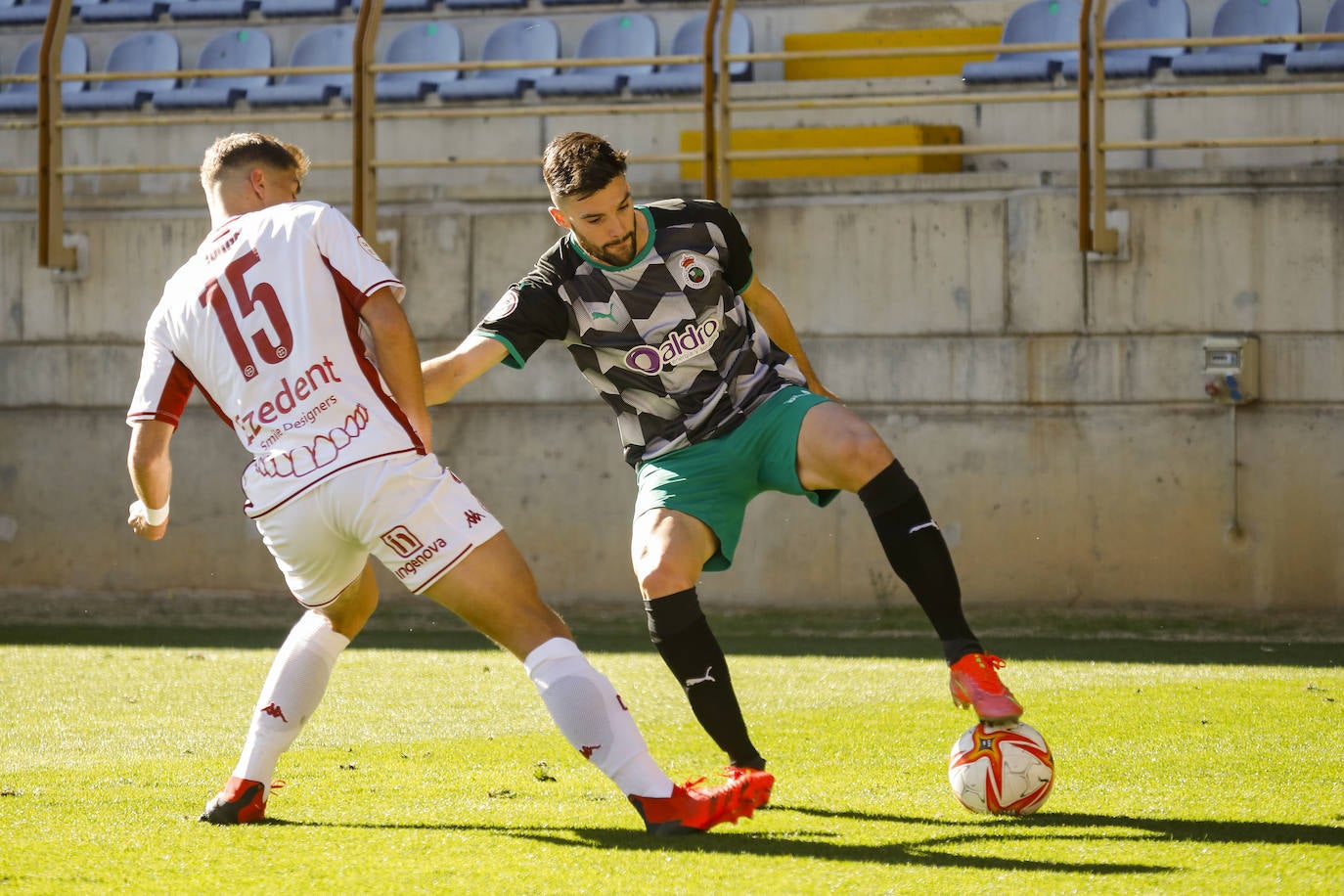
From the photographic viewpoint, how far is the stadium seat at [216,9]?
14.5 metres

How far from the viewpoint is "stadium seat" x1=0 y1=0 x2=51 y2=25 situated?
575 inches

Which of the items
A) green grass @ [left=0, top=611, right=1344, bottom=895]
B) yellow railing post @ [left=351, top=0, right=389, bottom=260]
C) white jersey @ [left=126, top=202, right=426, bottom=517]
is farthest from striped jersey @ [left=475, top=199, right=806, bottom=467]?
yellow railing post @ [left=351, top=0, right=389, bottom=260]

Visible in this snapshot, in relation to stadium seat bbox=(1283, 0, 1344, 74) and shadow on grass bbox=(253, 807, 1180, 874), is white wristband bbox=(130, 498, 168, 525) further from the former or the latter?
stadium seat bbox=(1283, 0, 1344, 74)

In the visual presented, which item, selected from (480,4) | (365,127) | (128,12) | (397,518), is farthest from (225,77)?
(397,518)

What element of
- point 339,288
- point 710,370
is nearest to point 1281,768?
point 710,370

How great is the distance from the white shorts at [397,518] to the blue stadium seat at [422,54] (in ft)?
32.1

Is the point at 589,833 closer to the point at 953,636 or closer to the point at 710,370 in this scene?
the point at 953,636

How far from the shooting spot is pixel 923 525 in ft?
13.9

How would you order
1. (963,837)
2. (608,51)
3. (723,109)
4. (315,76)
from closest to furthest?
(963,837) → (723,109) → (608,51) → (315,76)

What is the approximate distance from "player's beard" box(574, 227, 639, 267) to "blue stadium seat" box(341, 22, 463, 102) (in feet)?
29.8

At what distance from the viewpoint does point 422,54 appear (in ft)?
45.5

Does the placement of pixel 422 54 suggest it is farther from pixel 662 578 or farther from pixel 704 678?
pixel 704 678

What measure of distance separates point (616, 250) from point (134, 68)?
11095 mm

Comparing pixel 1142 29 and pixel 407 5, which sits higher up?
pixel 407 5
